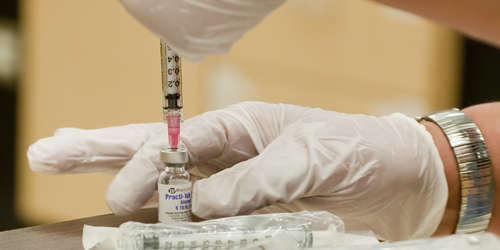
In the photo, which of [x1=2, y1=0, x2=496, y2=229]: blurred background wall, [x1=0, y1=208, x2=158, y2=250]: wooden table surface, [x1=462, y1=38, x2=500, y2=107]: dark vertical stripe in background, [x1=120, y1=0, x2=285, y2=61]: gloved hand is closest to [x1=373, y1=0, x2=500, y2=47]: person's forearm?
[x1=120, y1=0, x2=285, y2=61]: gloved hand

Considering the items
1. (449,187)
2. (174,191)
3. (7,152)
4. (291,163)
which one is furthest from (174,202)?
(7,152)

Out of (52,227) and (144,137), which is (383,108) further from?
(52,227)

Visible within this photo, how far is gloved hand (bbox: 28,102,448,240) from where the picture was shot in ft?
2.48

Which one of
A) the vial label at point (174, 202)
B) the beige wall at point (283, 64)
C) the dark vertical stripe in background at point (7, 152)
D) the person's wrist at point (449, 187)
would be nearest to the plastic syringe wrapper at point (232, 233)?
the vial label at point (174, 202)

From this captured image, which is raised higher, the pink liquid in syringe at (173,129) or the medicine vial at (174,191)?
the pink liquid in syringe at (173,129)

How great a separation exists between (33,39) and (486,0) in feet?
7.58

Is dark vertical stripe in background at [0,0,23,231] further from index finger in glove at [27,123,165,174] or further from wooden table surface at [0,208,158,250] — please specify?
wooden table surface at [0,208,158,250]

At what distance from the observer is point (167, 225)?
2.24ft

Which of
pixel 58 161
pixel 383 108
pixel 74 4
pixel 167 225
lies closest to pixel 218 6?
pixel 167 225

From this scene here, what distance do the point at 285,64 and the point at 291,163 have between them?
1.27 metres

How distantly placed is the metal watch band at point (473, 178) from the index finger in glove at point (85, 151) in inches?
21.3

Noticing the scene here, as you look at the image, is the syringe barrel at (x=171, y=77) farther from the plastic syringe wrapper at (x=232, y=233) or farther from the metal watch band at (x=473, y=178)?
the metal watch band at (x=473, y=178)

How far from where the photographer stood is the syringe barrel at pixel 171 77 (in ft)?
2.61

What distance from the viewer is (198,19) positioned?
0.62 m
